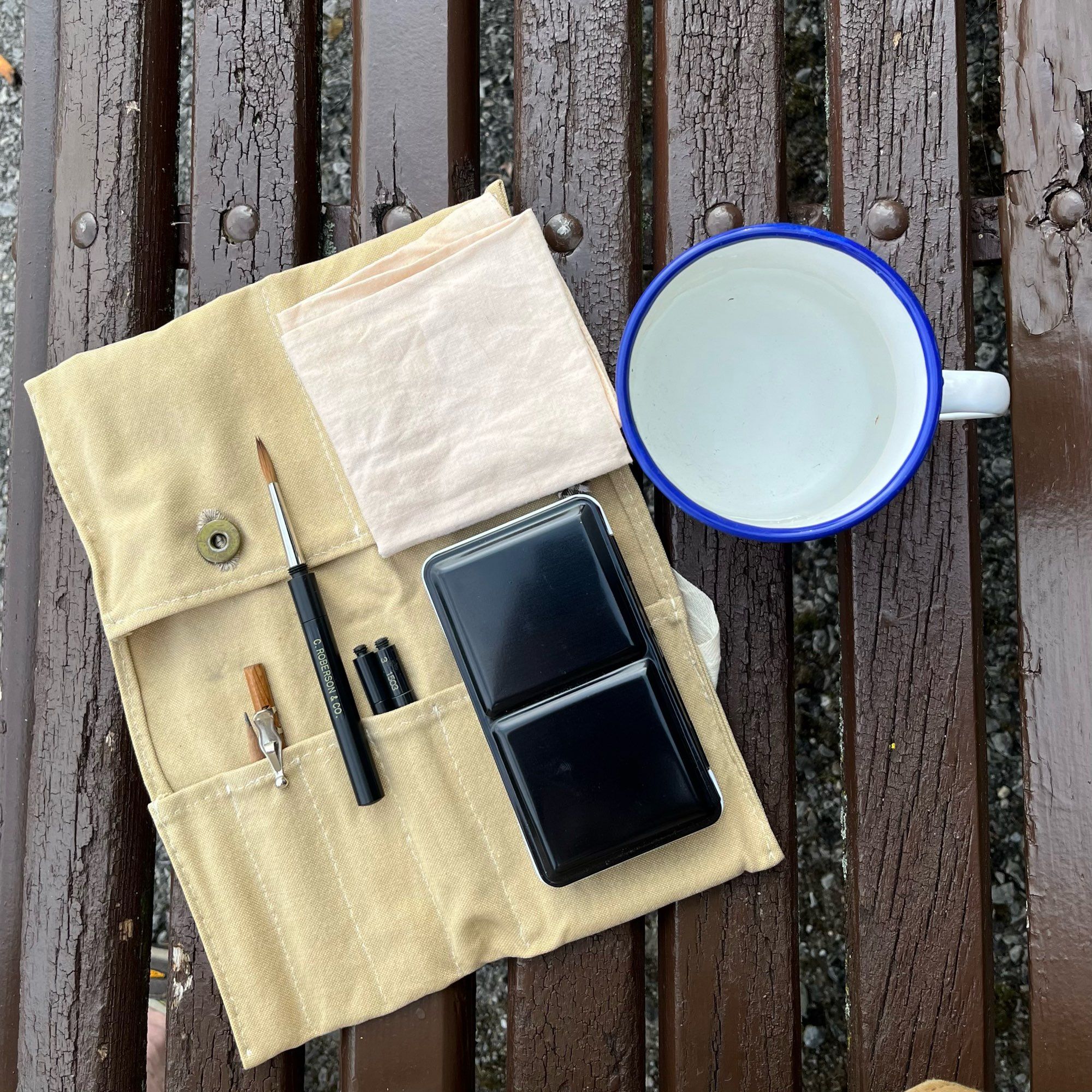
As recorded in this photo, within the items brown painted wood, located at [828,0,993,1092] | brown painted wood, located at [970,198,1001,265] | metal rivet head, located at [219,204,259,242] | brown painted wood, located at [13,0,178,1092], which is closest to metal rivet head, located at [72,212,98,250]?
brown painted wood, located at [13,0,178,1092]

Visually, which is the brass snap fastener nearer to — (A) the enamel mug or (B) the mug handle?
(A) the enamel mug

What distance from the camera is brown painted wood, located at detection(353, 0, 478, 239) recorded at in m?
0.67

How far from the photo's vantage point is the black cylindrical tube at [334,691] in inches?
24.9

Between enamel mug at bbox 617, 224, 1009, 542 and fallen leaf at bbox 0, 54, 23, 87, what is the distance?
890mm

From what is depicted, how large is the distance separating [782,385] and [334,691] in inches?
14.8

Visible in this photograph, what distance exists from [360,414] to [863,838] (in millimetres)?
473

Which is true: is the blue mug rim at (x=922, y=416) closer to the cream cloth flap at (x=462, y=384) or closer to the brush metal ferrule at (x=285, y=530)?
the cream cloth flap at (x=462, y=384)

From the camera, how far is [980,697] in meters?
0.66

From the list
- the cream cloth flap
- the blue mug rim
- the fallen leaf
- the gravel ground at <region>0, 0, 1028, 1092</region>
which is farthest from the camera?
the fallen leaf

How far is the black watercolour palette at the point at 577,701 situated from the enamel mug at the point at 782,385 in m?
0.09

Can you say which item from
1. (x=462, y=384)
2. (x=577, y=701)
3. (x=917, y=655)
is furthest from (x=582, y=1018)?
(x=462, y=384)

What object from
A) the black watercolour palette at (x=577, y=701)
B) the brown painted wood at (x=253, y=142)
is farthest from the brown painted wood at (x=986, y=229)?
the brown painted wood at (x=253, y=142)

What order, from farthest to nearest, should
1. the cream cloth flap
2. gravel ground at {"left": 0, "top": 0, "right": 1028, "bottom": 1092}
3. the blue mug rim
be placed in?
gravel ground at {"left": 0, "top": 0, "right": 1028, "bottom": 1092} → the cream cloth flap → the blue mug rim

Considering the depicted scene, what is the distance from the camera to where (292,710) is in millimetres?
654
